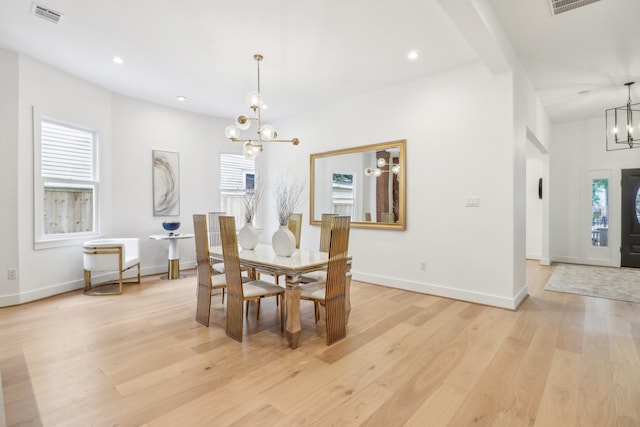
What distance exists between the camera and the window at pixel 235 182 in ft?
20.7

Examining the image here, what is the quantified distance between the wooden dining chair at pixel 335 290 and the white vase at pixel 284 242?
45 centimetres

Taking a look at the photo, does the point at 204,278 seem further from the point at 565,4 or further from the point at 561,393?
the point at 565,4

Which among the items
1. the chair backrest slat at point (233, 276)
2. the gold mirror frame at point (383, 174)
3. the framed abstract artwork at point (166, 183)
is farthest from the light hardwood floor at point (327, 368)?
the framed abstract artwork at point (166, 183)

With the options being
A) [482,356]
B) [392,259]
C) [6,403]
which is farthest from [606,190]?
[6,403]

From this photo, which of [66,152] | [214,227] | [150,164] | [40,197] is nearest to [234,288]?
[214,227]

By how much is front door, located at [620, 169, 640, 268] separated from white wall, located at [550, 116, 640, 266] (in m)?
0.09

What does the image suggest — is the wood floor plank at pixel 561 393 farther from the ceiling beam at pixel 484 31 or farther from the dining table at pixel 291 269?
the ceiling beam at pixel 484 31

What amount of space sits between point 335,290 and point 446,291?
6.75 ft

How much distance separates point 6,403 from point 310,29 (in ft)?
12.0

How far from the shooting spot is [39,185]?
3924mm

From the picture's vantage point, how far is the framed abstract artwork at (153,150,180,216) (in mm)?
5439

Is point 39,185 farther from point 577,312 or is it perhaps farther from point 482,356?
point 577,312

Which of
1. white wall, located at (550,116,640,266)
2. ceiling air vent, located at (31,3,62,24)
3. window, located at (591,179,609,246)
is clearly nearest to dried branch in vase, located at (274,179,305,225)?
ceiling air vent, located at (31,3,62,24)

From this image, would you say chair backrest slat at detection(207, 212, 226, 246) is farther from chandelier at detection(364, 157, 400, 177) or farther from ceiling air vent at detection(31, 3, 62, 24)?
ceiling air vent at detection(31, 3, 62, 24)
